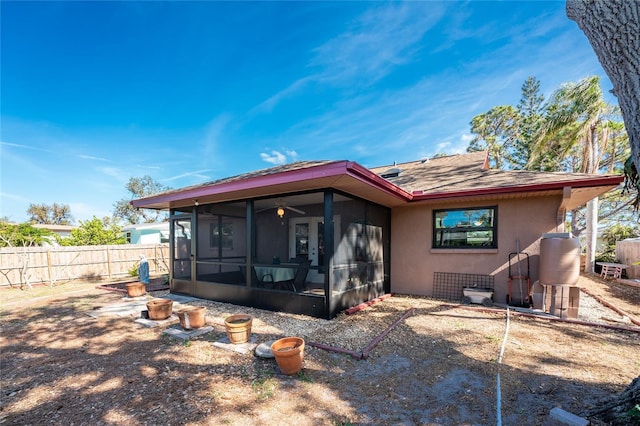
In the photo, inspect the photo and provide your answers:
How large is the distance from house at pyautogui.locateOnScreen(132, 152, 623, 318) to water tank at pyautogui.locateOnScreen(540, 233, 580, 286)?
82cm

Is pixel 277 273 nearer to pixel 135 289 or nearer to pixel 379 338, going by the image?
pixel 379 338

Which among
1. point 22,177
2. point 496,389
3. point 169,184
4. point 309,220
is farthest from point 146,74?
point 169,184

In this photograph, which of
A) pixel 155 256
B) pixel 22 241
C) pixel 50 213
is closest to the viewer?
pixel 22 241

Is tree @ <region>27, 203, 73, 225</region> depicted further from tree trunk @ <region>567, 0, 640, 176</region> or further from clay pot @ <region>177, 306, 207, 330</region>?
tree trunk @ <region>567, 0, 640, 176</region>

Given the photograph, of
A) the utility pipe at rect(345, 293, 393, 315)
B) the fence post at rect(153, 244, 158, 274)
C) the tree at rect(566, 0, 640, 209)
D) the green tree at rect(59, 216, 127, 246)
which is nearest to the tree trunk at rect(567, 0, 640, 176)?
the tree at rect(566, 0, 640, 209)

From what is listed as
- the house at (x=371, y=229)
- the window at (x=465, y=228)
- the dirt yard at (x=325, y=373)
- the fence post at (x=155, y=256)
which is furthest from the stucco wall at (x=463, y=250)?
the fence post at (x=155, y=256)

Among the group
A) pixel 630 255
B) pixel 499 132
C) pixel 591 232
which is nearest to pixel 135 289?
pixel 591 232

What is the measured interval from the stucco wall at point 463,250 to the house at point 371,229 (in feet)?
0.08

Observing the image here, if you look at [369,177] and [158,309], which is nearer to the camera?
[369,177]

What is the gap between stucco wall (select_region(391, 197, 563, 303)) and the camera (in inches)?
235

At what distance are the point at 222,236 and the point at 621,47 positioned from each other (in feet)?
27.0

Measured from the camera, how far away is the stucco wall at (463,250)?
5.97m

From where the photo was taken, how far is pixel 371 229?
21.0 ft

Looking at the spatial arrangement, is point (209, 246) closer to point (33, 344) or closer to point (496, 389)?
point (33, 344)
